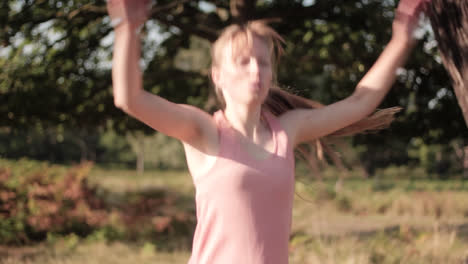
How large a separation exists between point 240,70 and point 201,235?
0.59 meters

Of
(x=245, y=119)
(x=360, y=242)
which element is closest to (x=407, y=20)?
(x=245, y=119)

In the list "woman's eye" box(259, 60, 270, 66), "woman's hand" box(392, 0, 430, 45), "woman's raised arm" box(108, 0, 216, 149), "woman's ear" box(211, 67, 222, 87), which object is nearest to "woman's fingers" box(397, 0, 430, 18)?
"woman's hand" box(392, 0, 430, 45)

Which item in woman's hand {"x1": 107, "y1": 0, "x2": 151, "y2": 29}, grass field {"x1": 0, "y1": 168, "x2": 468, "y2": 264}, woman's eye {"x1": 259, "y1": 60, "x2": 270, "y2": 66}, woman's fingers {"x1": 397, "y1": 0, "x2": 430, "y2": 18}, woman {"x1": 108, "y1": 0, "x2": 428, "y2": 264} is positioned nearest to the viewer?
woman's hand {"x1": 107, "y1": 0, "x2": 151, "y2": 29}

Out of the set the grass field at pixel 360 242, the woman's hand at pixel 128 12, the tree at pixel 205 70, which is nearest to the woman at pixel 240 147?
the woman's hand at pixel 128 12

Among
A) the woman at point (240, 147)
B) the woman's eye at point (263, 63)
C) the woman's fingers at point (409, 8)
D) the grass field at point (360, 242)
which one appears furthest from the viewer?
the grass field at point (360, 242)

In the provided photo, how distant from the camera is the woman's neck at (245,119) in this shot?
1768mm

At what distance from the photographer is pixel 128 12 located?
1.37 m

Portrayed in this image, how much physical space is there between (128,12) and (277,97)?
89cm

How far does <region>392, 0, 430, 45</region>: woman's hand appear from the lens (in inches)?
72.6

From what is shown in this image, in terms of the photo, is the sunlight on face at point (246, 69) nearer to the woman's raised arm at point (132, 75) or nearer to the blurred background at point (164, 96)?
the woman's raised arm at point (132, 75)

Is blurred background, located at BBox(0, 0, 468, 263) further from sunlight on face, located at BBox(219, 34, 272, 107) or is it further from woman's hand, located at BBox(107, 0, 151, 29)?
woman's hand, located at BBox(107, 0, 151, 29)

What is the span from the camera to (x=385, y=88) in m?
1.90

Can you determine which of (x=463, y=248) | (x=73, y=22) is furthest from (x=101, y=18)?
(x=463, y=248)

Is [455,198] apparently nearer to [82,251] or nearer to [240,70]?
[82,251]
